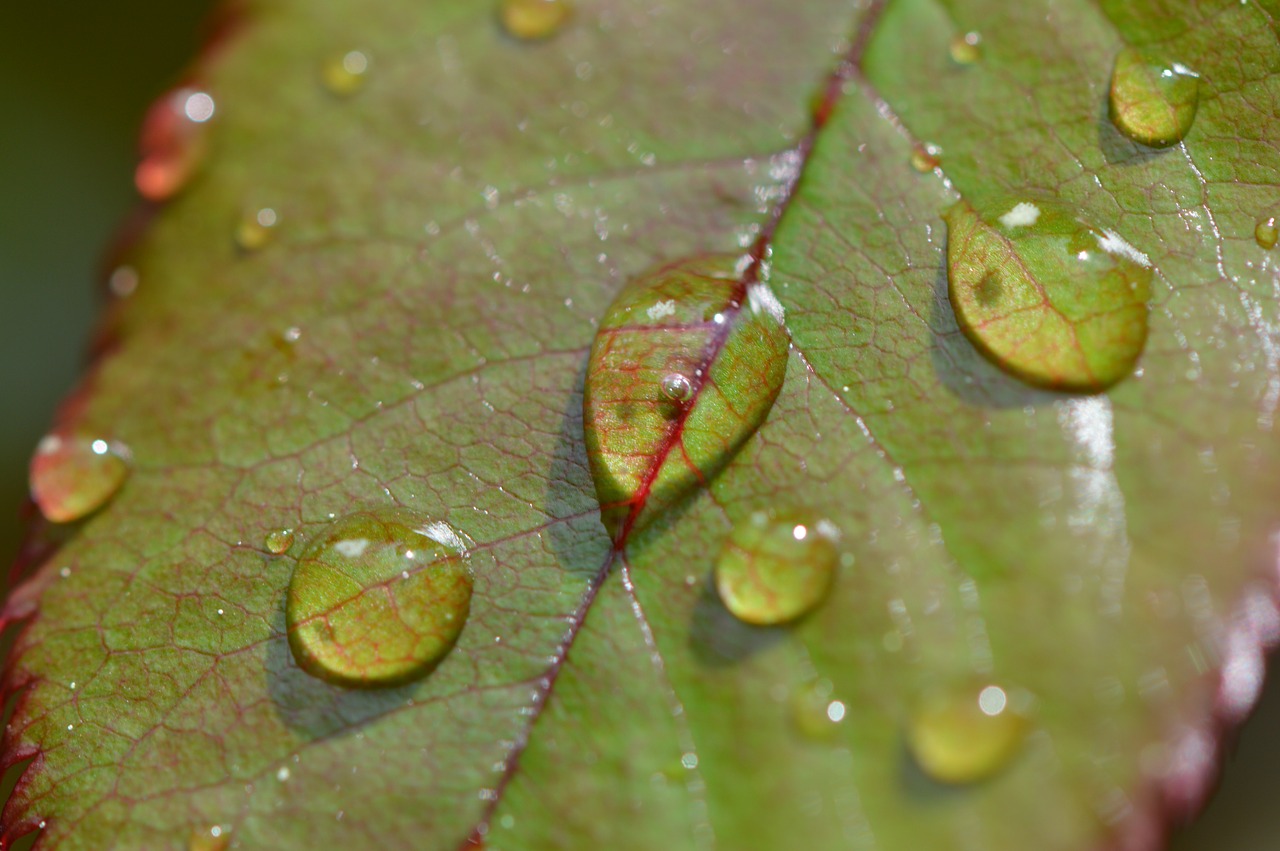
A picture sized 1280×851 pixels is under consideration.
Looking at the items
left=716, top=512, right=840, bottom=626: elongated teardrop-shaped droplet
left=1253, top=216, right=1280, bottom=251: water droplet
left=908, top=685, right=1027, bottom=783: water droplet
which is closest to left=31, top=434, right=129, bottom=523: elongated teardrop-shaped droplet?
left=716, top=512, right=840, bottom=626: elongated teardrop-shaped droplet

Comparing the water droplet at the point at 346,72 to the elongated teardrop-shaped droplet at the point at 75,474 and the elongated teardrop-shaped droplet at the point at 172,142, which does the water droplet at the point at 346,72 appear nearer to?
the elongated teardrop-shaped droplet at the point at 172,142

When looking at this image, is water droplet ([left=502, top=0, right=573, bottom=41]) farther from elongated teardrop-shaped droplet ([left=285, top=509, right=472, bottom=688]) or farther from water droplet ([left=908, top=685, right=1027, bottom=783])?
water droplet ([left=908, top=685, right=1027, bottom=783])

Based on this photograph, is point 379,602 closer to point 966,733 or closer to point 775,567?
point 775,567

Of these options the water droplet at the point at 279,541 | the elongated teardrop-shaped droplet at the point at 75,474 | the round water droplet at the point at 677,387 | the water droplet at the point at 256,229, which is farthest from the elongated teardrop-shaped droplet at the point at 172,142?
the round water droplet at the point at 677,387

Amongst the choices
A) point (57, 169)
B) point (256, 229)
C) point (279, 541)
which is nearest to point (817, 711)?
point (279, 541)

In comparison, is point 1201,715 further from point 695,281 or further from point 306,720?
point 306,720
